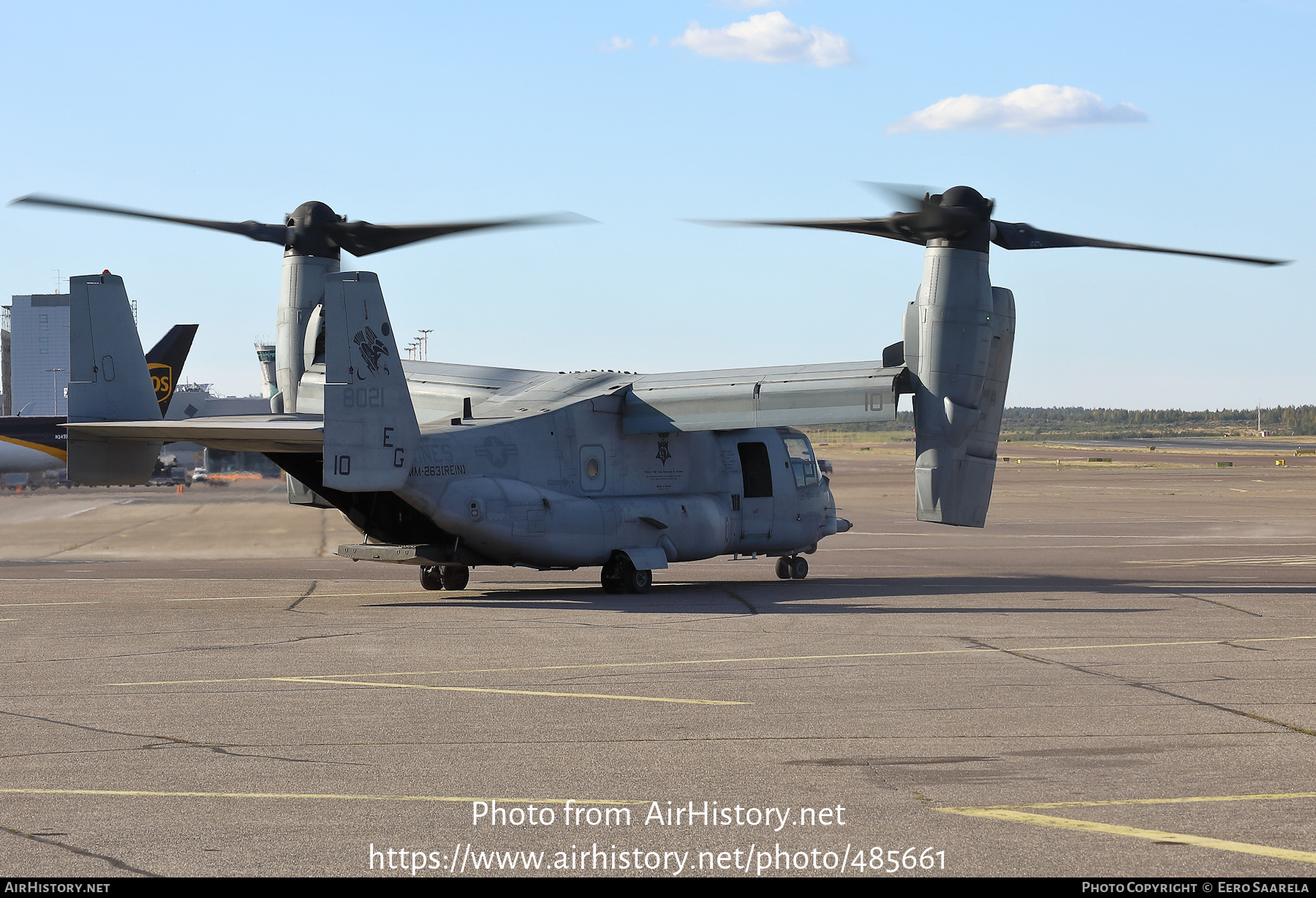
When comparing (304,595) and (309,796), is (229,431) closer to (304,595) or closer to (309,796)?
(304,595)

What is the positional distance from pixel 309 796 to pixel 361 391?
10.9 metres

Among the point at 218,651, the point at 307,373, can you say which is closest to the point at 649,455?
the point at 307,373

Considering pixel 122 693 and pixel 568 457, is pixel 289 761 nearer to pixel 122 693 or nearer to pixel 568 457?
pixel 122 693

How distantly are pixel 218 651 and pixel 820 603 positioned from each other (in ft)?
32.1

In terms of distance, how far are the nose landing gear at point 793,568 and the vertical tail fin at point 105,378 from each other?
1243cm

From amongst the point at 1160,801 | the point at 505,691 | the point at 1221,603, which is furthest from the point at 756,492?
the point at 1160,801

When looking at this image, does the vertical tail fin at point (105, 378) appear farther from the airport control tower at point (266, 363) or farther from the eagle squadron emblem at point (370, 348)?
the airport control tower at point (266, 363)

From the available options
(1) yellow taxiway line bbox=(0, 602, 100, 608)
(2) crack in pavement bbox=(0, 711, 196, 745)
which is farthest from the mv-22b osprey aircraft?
(2) crack in pavement bbox=(0, 711, 196, 745)

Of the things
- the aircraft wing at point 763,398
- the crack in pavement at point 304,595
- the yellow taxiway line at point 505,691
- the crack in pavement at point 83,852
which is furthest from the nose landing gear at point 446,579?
the crack in pavement at point 83,852

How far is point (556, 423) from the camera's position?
22234mm

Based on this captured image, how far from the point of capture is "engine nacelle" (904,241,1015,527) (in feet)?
69.2

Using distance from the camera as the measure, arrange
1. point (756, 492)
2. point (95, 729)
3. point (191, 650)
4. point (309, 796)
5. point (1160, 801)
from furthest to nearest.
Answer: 1. point (756, 492)
2. point (191, 650)
3. point (95, 729)
4. point (309, 796)
5. point (1160, 801)

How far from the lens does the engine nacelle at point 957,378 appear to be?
21094 millimetres

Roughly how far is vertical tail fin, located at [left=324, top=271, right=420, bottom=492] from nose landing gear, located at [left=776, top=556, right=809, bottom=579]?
32.2ft
